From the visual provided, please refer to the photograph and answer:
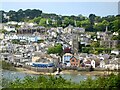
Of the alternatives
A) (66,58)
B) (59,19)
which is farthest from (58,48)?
(59,19)

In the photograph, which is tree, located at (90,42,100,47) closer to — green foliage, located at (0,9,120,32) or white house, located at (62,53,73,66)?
white house, located at (62,53,73,66)

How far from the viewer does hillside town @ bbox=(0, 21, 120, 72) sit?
6.77 m

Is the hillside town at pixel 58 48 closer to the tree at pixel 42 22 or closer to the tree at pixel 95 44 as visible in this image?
the tree at pixel 95 44

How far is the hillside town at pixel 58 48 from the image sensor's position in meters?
6.77

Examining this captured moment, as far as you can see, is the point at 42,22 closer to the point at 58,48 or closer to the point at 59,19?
the point at 59,19

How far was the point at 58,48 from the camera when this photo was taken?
795 centimetres

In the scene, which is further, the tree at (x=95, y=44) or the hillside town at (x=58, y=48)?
the tree at (x=95, y=44)

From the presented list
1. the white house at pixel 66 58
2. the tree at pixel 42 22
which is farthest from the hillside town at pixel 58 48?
the tree at pixel 42 22

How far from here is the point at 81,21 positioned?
447 inches

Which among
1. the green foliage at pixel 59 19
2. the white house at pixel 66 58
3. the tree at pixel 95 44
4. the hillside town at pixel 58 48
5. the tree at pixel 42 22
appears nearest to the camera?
the hillside town at pixel 58 48

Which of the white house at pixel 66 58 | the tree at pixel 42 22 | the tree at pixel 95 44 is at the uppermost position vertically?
the tree at pixel 42 22

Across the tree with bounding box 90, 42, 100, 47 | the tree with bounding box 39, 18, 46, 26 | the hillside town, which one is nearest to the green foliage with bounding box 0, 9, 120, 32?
the tree with bounding box 39, 18, 46, 26

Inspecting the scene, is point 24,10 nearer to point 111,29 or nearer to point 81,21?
point 81,21

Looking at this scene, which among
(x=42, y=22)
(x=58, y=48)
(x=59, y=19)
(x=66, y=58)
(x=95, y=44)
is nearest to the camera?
(x=66, y=58)
